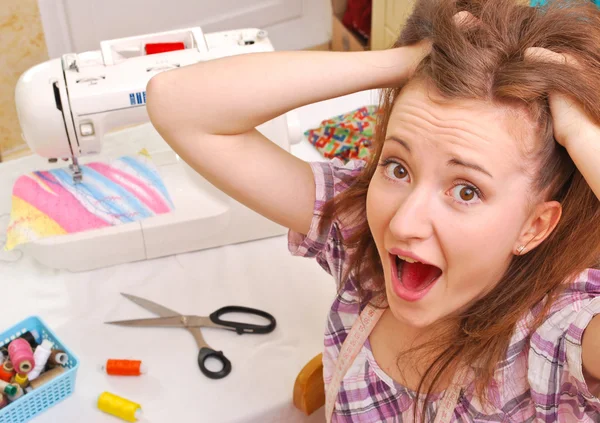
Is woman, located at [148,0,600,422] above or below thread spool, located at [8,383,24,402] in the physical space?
above

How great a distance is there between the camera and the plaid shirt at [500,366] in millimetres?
780

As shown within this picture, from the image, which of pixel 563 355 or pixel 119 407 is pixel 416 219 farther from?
pixel 119 407

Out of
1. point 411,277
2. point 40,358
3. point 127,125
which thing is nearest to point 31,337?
point 40,358

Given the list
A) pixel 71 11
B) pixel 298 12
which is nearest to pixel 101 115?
pixel 71 11

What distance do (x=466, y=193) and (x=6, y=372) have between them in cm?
69

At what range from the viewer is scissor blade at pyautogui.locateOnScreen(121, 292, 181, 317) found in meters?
1.19

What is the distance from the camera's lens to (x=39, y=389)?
1013mm

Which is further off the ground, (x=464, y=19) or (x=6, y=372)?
(x=464, y=19)

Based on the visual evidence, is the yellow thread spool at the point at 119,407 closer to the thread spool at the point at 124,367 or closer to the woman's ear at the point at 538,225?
the thread spool at the point at 124,367

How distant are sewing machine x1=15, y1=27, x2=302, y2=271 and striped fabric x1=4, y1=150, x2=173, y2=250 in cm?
2

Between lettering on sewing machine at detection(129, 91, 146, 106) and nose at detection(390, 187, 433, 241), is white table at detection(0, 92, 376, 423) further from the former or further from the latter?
nose at detection(390, 187, 433, 241)

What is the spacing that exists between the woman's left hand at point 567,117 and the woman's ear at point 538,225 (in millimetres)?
73

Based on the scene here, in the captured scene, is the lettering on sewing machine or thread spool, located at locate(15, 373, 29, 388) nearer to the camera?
thread spool, located at locate(15, 373, 29, 388)

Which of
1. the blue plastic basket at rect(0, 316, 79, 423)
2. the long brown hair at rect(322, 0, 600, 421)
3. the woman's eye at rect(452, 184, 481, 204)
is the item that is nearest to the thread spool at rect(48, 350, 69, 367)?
the blue plastic basket at rect(0, 316, 79, 423)
